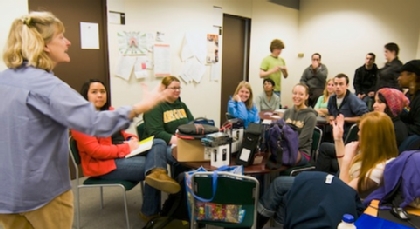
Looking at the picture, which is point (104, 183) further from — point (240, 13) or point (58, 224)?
point (240, 13)

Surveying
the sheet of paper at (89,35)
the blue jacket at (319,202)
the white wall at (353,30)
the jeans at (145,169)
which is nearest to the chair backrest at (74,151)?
the jeans at (145,169)

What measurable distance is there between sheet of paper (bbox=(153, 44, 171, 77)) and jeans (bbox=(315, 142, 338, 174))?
2215 millimetres

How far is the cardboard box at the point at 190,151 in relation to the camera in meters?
Answer: 2.38

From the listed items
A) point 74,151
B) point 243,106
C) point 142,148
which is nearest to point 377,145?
point 142,148

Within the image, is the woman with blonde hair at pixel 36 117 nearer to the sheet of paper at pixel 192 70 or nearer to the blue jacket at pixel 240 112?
the blue jacket at pixel 240 112

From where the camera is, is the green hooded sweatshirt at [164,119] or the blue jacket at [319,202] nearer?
the blue jacket at [319,202]

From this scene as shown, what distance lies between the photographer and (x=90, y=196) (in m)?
3.29

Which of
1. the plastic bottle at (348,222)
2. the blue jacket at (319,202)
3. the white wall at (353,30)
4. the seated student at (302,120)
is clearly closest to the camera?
the plastic bottle at (348,222)

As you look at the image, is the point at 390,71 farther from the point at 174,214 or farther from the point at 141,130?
the point at 174,214

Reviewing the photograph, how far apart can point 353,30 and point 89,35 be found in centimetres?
518

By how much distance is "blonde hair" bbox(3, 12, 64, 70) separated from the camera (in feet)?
3.98

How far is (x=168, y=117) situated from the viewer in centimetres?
313

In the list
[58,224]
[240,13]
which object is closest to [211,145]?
[58,224]

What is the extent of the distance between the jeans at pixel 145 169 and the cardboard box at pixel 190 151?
0.80 feet
